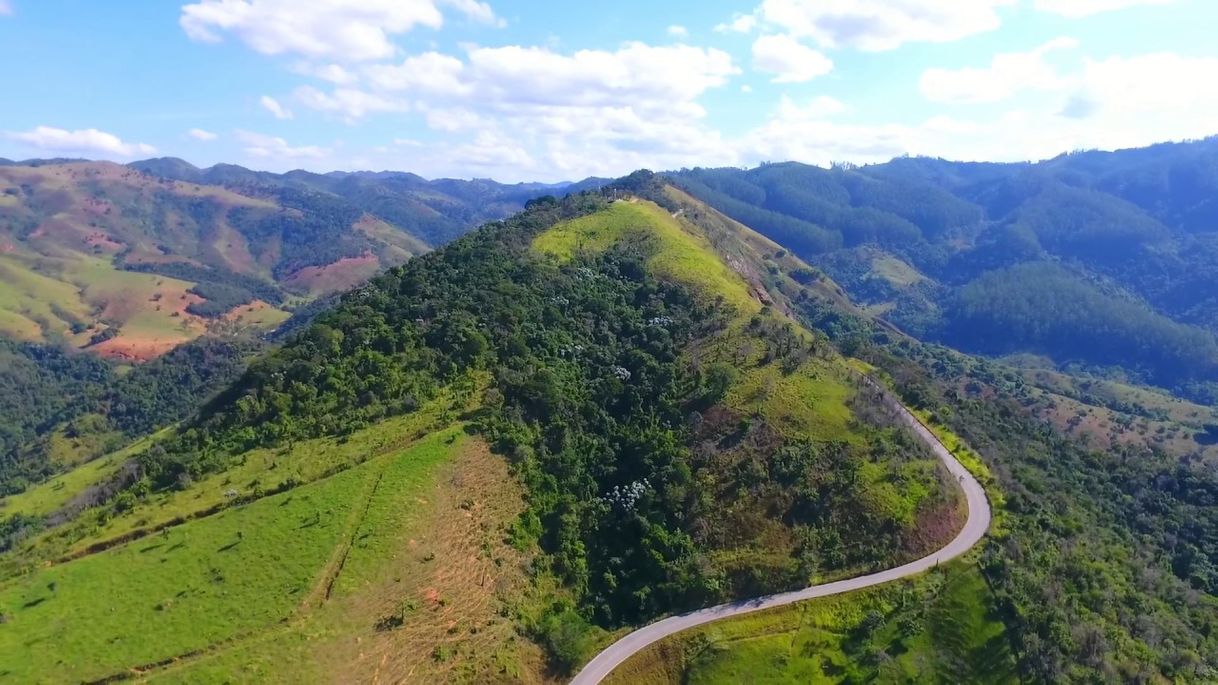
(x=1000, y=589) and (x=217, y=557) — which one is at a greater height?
(x=217, y=557)

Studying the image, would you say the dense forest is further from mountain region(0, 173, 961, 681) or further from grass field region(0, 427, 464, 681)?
Answer: grass field region(0, 427, 464, 681)

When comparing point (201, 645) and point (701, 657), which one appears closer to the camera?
point (201, 645)

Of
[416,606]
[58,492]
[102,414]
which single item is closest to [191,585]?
[416,606]

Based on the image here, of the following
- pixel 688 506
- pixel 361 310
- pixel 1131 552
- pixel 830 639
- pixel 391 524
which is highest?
pixel 361 310

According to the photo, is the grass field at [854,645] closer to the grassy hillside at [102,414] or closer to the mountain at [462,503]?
the mountain at [462,503]

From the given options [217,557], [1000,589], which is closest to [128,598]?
[217,557]

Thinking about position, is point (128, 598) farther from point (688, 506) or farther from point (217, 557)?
point (688, 506)

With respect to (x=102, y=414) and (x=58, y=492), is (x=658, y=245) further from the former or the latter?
(x=102, y=414)

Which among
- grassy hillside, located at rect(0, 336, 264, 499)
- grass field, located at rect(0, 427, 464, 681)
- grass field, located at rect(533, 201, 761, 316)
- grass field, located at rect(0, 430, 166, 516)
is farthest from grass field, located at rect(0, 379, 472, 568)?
grassy hillside, located at rect(0, 336, 264, 499)
